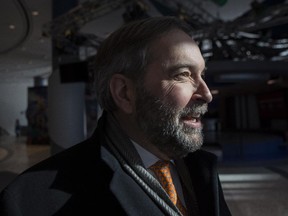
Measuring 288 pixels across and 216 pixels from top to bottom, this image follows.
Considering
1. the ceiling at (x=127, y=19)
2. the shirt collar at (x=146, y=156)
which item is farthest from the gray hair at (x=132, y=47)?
the ceiling at (x=127, y=19)

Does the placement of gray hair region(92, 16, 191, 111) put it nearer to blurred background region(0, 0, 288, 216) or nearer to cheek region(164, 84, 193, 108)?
cheek region(164, 84, 193, 108)

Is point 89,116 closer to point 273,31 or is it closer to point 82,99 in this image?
point 82,99

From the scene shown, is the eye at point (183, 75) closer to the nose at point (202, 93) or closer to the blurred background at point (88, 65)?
the nose at point (202, 93)

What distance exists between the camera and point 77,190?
0.71 metres

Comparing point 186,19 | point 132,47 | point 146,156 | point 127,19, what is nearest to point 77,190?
point 146,156

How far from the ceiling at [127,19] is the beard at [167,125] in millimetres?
2025

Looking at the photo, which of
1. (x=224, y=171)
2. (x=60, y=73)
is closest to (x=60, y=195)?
(x=224, y=171)

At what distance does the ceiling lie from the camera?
11.8 ft

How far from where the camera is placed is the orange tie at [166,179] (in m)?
0.81

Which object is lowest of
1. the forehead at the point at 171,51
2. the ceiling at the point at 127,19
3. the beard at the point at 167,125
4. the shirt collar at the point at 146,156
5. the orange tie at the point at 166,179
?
the orange tie at the point at 166,179

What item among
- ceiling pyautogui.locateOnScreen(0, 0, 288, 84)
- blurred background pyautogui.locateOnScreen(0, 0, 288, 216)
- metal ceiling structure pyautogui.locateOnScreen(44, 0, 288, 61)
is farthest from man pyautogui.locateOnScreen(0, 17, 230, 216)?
metal ceiling structure pyautogui.locateOnScreen(44, 0, 288, 61)

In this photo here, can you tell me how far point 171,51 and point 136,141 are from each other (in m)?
0.33

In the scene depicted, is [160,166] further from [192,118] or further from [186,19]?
[186,19]

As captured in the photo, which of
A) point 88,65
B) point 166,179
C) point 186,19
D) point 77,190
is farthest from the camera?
point 88,65
